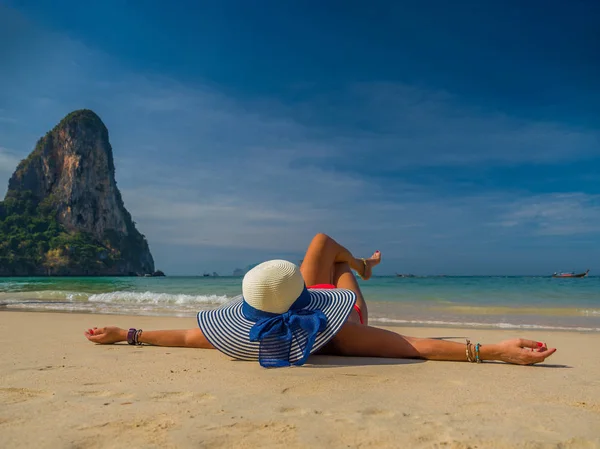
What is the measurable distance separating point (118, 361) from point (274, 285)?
4.41 feet

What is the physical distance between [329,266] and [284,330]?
1534 mm

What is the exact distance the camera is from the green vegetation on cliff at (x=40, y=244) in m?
77.2

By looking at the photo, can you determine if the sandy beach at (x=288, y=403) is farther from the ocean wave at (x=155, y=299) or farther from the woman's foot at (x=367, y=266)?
the ocean wave at (x=155, y=299)

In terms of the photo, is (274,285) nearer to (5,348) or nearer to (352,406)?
(352,406)

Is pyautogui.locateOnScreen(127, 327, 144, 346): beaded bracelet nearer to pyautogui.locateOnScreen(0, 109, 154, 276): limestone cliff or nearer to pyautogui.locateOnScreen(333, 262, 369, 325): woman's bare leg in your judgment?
pyautogui.locateOnScreen(333, 262, 369, 325): woman's bare leg

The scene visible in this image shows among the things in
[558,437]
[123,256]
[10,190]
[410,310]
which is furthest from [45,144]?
[558,437]

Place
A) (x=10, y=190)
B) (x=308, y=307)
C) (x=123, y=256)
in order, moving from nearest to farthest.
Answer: (x=308, y=307) < (x=10, y=190) < (x=123, y=256)

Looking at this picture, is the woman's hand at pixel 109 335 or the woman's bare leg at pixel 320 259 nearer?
the woman's hand at pixel 109 335

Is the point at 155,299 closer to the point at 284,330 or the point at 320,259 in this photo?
the point at 320,259

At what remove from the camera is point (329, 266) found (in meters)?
4.41

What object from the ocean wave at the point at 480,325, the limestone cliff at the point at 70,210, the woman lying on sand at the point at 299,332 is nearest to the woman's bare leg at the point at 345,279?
the woman lying on sand at the point at 299,332

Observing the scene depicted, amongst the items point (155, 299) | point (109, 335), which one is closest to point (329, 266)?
point (109, 335)

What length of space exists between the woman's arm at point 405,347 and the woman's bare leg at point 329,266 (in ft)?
1.97

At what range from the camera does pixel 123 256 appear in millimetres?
95688
